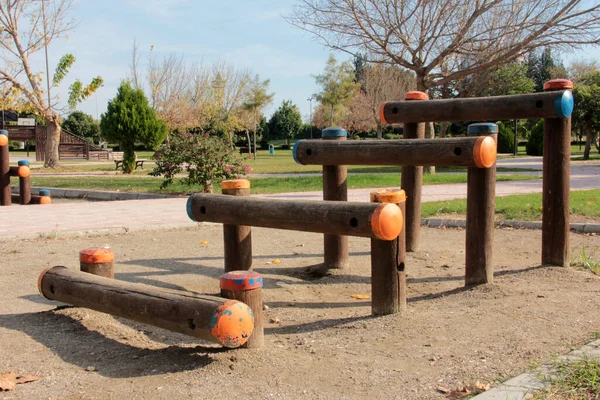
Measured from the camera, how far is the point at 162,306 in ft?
11.6

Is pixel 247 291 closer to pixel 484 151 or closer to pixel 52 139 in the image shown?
pixel 484 151

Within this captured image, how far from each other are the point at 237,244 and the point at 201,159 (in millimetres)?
7910

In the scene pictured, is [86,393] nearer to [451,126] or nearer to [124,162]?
[124,162]

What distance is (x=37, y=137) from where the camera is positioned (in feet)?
120

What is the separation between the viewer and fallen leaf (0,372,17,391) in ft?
10.3

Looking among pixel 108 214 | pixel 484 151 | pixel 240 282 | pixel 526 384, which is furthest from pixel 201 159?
pixel 526 384

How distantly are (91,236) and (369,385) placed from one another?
5.82 metres

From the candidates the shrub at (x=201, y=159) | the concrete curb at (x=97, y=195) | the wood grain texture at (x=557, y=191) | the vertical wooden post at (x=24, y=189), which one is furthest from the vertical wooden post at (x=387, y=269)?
the vertical wooden post at (x=24, y=189)

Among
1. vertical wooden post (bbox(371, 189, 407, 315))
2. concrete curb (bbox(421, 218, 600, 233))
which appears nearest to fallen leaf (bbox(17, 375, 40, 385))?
vertical wooden post (bbox(371, 189, 407, 315))

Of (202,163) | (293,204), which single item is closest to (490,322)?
(293,204)

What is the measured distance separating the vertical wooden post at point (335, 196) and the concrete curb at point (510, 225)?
7.11 ft

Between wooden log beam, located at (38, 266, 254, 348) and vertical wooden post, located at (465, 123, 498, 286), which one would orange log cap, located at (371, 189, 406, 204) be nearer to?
vertical wooden post, located at (465, 123, 498, 286)

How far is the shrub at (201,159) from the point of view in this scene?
12758mm

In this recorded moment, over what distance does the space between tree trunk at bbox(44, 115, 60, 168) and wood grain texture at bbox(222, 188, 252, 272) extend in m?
22.4
